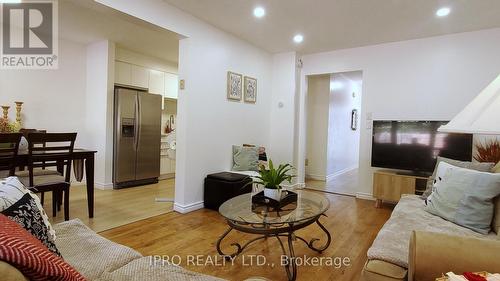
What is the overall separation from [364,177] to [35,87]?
529cm

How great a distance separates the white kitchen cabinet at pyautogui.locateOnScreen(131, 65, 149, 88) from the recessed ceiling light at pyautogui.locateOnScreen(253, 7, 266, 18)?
268cm

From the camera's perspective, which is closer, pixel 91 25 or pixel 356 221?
pixel 356 221

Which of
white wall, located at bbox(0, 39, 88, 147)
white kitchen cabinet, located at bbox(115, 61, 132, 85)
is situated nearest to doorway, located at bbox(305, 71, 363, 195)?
white kitchen cabinet, located at bbox(115, 61, 132, 85)

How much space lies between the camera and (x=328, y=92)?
5918 millimetres

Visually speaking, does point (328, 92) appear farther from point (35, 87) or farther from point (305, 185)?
point (35, 87)

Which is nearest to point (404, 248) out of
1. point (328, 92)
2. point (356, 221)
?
point (356, 221)

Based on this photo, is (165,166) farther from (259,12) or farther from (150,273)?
(150,273)

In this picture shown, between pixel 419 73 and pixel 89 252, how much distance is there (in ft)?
14.6

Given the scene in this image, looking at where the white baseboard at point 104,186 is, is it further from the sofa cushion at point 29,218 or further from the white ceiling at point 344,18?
the sofa cushion at point 29,218

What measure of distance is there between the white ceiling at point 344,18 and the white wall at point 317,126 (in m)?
1.77

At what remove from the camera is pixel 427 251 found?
3.80ft

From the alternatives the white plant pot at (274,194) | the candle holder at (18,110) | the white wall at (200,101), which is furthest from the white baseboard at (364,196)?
the candle holder at (18,110)

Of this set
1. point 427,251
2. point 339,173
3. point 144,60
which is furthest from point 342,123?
point 427,251

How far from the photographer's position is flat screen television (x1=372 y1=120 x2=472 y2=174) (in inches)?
138
